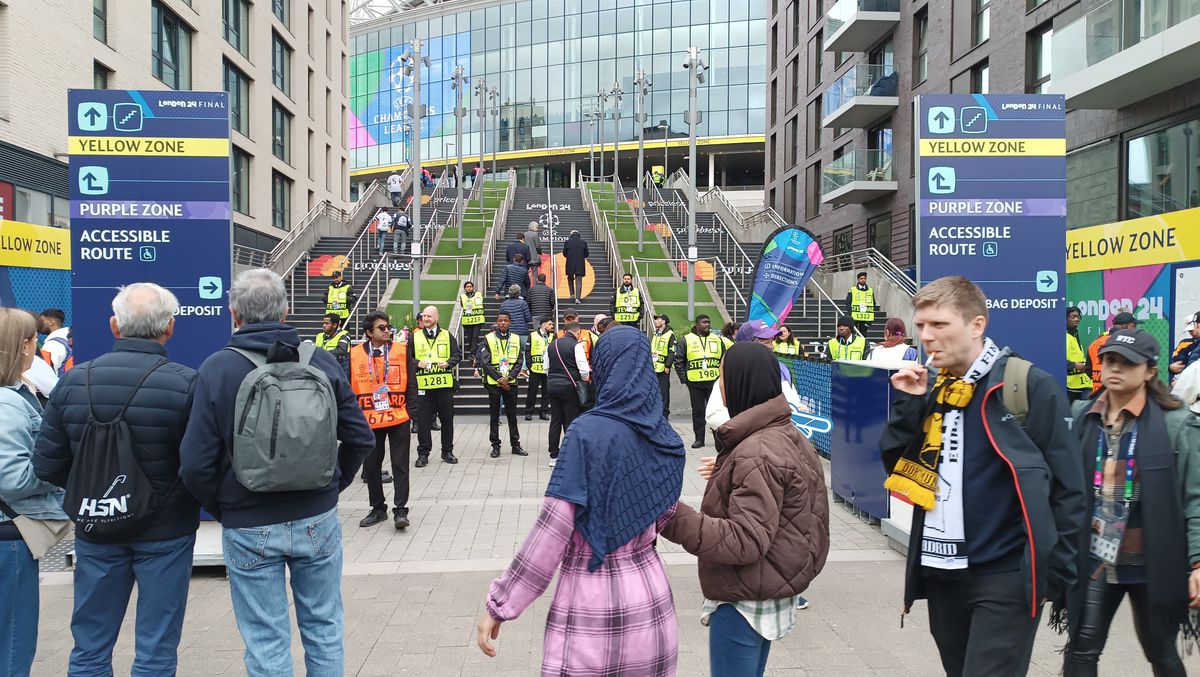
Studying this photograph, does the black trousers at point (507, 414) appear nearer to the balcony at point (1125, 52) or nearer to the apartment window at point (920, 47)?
the balcony at point (1125, 52)

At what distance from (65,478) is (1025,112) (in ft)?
26.8

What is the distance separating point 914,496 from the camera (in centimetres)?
287

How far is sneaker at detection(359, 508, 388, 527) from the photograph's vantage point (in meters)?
7.48

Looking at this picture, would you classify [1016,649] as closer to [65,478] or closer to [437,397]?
[65,478]

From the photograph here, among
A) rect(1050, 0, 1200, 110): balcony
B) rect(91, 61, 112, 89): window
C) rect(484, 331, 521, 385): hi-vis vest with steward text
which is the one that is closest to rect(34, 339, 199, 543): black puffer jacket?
rect(484, 331, 521, 385): hi-vis vest with steward text

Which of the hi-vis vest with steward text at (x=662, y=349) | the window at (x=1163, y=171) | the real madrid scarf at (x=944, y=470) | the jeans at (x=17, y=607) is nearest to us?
the real madrid scarf at (x=944, y=470)

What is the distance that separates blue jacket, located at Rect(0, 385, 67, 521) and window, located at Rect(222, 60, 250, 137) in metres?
28.9

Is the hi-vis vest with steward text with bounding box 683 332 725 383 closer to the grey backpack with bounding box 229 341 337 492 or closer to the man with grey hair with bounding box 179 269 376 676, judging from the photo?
the man with grey hair with bounding box 179 269 376 676

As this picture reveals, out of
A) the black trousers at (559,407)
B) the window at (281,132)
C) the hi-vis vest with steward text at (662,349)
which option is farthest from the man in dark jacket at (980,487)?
the window at (281,132)

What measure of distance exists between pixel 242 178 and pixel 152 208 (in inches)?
1005

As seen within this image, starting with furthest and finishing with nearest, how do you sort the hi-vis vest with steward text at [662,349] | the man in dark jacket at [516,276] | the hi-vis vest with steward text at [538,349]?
the man in dark jacket at [516,276] < the hi-vis vest with steward text at [538,349] < the hi-vis vest with steward text at [662,349]

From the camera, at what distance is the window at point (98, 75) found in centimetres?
2039

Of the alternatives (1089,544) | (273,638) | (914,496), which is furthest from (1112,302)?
(273,638)

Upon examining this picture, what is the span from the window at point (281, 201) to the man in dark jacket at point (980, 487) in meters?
33.6
